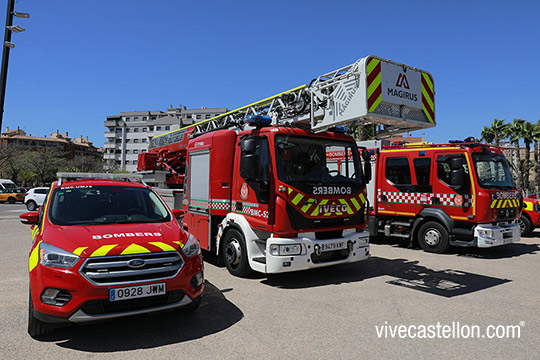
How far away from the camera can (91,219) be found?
4.45 meters

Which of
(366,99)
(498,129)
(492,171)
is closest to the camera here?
(366,99)

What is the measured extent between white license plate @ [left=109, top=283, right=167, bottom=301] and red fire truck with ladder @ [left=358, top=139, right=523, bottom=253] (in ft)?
21.8

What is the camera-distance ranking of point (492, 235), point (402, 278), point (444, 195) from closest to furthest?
point (402, 278) < point (492, 235) < point (444, 195)

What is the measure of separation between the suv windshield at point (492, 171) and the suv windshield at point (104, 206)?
7.12m

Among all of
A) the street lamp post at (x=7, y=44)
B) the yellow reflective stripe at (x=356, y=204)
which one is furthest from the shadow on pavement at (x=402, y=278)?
the street lamp post at (x=7, y=44)

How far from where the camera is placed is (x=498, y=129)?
38.0m

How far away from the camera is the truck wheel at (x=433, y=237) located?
8695mm

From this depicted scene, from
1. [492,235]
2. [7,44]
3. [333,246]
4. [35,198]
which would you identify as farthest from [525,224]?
[35,198]

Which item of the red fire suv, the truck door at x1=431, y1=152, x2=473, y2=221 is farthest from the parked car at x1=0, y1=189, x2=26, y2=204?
the truck door at x1=431, y1=152, x2=473, y2=221

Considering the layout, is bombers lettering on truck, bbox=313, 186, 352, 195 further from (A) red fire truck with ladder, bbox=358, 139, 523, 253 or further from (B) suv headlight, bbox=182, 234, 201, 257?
(A) red fire truck with ladder, bbox=358, 139, 523, 253

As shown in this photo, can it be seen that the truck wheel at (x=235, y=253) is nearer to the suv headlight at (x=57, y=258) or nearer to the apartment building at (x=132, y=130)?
the suv headlight at (x=57, y=258)

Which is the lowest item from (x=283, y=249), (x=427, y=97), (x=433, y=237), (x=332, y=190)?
(x=433, y=237)

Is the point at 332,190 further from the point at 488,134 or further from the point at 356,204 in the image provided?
the point at 488,134

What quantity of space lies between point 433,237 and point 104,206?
296 inches
